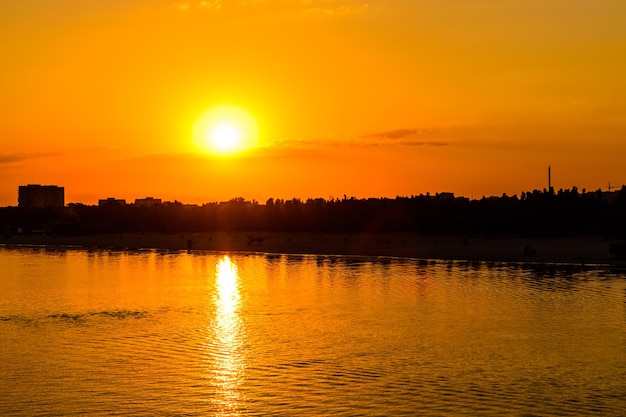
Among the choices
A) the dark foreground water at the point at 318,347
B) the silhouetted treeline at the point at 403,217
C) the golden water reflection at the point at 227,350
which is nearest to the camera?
the dark foreground water at the point at 318,347

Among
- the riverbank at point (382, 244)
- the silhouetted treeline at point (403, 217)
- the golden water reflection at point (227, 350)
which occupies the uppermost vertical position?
the silhouetted treeline at point (403, 217)

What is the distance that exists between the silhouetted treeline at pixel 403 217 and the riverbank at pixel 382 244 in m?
3.66

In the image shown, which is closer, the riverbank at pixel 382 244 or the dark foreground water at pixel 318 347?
the dark foreground water at pixel 318 347

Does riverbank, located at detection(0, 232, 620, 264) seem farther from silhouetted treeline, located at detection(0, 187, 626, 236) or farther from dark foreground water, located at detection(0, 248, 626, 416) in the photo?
dark foreground water, located at detection(0, 248, 626, 416)

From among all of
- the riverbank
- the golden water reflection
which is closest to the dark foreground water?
the golden water reflection

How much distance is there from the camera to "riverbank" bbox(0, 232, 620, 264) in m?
84.4

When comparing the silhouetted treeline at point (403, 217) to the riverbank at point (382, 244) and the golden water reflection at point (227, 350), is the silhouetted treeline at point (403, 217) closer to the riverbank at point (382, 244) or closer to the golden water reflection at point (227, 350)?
the riverbank at point (382, 244)

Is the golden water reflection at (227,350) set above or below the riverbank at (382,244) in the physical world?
below

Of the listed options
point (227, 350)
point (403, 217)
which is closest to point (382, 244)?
point (403, 217)

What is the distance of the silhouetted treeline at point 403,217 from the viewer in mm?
110188

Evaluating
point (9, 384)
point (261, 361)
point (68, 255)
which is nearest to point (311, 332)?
point (261, 361)

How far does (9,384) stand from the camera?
89.4 feet

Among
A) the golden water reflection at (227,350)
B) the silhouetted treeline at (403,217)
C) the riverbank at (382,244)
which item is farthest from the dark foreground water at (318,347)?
the silhouetted treeline at (403,217)

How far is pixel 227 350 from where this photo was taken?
3366 centimetres
